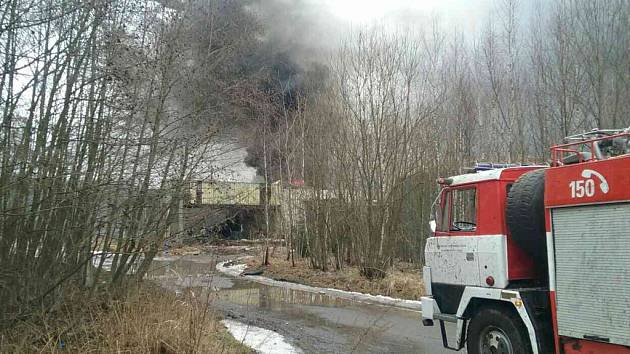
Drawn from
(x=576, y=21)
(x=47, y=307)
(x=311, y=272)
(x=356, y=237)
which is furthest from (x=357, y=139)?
(x=47, y=307)

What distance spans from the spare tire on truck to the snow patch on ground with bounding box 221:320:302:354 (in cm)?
356

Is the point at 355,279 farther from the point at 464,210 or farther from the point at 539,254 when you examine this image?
the point at 539,254

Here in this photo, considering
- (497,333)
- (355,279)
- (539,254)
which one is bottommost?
(355,279)

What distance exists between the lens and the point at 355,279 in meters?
16.8

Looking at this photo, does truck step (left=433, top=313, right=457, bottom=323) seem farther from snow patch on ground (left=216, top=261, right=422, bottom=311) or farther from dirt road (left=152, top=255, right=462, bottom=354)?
snow patch on ground (left=216, top=261, right=422, bottom=311)

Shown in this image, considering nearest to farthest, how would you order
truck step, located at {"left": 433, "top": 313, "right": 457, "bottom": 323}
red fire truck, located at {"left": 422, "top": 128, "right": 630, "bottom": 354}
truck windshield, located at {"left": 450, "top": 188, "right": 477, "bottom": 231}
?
Result: red fire truck, located at {"left": 422, "top": 128, "right": 630, "bottom": 354} < truck windshield, located at {"left": 450, "top": 188, "right": 477, "bottom": 231} < truck step, located at {"left": 433, "top": 313, "right": 457, "bottom": 323}

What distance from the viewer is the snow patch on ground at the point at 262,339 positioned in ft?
25.8

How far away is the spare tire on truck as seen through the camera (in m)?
6.05

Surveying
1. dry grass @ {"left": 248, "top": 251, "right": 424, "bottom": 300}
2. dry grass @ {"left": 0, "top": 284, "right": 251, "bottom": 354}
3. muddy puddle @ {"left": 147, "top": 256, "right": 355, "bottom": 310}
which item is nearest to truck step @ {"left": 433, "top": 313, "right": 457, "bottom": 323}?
dry grass @ {"left": 0, "top": 284, "right": 251, "bottom": 354}

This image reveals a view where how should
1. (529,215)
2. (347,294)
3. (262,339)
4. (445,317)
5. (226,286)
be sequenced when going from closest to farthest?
(529,215)
(445,317)
(262,339)
(347,294)
(226,286)

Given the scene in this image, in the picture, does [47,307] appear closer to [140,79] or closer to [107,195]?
[107,195]

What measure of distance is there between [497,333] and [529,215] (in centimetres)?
145

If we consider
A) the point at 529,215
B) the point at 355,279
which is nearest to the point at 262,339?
the point at 529,215

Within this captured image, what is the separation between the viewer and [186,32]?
938 centimetres
